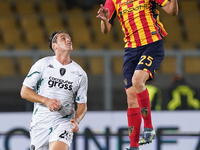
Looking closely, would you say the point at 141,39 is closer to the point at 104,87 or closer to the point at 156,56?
the point at 156,56

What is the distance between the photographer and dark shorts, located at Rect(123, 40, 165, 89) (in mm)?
4359

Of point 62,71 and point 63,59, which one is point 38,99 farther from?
point 63,59

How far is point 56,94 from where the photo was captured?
4.64 m

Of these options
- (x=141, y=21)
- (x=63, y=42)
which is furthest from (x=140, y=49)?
(x=63, y=42)

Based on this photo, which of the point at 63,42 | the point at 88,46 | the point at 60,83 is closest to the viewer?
the point at 60,83

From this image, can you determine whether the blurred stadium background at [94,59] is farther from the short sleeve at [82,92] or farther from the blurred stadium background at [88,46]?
the short sleeve at [82,92]

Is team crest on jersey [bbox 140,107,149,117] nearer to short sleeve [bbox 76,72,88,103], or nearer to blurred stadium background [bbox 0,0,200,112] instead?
short sleeve [bbox 76,72,88,103]

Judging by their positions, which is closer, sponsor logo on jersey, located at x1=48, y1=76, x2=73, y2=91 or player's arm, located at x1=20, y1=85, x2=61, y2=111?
player's arm, located at x1=20, y1=85, x2=61, y2=111

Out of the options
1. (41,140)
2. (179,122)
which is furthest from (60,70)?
(179,122)

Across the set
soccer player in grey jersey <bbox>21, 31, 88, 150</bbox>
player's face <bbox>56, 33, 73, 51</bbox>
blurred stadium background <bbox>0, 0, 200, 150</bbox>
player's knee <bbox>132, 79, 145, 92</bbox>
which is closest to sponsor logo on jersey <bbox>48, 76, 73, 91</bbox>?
soccer player in grey jersey <bbox>21, 31, 88, 150</bbox>

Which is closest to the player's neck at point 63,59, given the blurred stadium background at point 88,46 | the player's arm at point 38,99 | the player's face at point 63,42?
the player's face at point 63,42

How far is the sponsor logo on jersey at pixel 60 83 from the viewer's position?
15.3ft

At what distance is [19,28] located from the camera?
11.3 meters

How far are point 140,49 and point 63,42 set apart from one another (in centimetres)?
94
